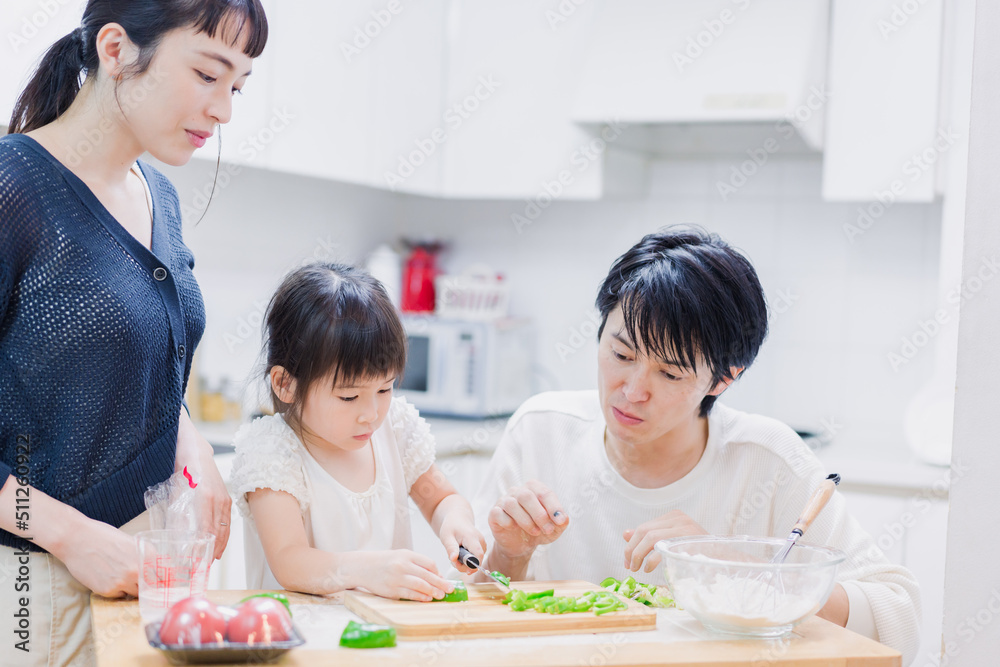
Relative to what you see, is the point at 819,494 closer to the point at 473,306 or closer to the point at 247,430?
the point at 247,430

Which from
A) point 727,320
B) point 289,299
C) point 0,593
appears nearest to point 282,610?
point 0,593

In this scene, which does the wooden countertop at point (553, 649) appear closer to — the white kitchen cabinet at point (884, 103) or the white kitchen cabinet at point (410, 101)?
the white kitchen cabinet at point (884, 103)

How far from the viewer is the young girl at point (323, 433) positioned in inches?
49.4

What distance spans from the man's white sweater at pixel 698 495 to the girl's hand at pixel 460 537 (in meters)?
0.11

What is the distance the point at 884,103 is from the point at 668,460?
1476mm

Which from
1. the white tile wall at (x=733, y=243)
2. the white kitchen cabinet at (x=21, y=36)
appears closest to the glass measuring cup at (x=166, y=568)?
the white kitchen cabinet at (x=21, y=36)

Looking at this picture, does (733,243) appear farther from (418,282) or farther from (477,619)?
(477,619)

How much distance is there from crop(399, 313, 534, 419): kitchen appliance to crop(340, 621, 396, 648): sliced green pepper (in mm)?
1892

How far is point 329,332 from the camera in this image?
128cm

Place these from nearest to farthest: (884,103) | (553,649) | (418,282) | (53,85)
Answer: (553,649) < (53,85) < (884,103) < (418,282)

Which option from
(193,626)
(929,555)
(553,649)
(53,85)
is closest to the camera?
(193,626)

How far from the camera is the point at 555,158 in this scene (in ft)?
9.33

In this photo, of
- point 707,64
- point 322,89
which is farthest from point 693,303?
point 322,89

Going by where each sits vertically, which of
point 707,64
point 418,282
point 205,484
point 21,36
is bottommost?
Result: point 205,484
